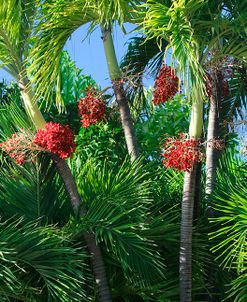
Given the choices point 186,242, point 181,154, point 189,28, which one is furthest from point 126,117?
point 189,28

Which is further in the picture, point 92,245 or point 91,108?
point 91,108

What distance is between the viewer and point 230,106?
39.6ft

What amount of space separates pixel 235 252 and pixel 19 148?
9.17 feet

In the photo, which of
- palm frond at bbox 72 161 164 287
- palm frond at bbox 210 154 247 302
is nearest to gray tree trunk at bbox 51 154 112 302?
palm frond at bbox 72 161 164 287

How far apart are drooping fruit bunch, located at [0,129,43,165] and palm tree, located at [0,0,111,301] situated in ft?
0.74

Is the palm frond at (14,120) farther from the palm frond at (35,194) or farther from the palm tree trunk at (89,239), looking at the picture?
the palm tree trunk at (89,239)

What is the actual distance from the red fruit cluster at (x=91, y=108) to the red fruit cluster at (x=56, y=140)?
65 centimetres

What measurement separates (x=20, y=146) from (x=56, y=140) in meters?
0.44

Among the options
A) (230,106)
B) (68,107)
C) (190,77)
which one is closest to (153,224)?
(190,77)

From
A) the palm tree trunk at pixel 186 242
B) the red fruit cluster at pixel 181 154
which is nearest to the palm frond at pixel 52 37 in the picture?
the red fruit cluster at pixel 181 154

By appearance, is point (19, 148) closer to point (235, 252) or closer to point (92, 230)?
point (92, 230)

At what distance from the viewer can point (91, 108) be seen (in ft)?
31.6

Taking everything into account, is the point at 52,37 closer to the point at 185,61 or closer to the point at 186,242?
the point at 185,61

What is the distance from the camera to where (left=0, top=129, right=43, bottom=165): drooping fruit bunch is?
356 inches
